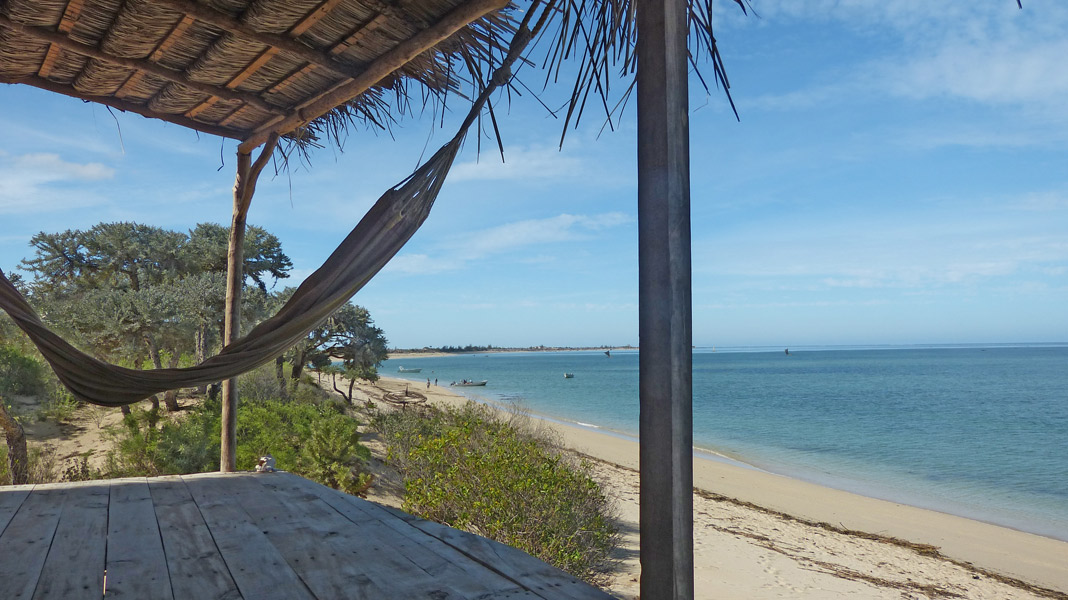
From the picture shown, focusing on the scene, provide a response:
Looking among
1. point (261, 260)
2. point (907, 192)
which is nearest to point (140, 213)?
point (261, 260)

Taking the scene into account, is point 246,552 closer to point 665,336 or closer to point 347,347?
point 665,336

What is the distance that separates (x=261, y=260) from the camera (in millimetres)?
11055

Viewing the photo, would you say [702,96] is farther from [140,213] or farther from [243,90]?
[140,213]

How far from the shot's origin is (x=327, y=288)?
166 cm

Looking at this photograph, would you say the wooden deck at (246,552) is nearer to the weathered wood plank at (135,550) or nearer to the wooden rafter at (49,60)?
the weathered wood plank at (135,550)

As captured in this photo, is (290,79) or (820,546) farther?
(820,546)

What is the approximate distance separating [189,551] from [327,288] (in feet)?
2.68

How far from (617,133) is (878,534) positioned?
6818mm

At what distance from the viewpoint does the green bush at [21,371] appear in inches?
265

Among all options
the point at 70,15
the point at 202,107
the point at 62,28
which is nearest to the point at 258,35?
the point at 70,15

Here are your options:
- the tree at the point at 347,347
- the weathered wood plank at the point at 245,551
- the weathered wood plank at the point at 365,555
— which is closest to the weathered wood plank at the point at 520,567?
the weathered wood plank at the point at 365,555

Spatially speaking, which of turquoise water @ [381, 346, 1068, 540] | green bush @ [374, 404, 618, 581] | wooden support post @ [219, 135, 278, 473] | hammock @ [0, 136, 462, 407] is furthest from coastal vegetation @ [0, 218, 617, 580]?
turquoise water @ [381, 346, 1068, 540]

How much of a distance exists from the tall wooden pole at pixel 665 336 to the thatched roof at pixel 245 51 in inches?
34.8

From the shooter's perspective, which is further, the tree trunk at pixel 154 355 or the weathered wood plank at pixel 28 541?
the tree trunk at pixel 154 355
